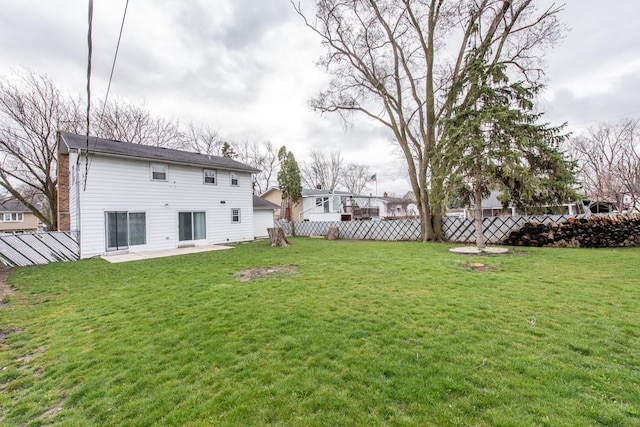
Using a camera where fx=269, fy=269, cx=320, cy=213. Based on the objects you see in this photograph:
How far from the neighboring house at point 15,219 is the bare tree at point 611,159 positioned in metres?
49.5

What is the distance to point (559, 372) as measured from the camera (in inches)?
90.6

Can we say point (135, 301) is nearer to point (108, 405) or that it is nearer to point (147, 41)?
point (108, 405)

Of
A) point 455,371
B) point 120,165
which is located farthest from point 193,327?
point 120,165

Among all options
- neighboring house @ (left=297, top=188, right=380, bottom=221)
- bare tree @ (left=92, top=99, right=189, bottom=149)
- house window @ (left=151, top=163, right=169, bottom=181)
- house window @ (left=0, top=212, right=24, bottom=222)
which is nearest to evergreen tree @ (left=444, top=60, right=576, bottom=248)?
house window @ (left=151, top=163, right=169, bottom=181)

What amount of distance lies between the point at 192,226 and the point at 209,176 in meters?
2.89

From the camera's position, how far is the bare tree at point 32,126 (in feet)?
46.2

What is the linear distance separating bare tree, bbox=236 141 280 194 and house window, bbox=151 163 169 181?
1973 centimetres

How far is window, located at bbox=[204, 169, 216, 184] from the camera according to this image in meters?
14.6

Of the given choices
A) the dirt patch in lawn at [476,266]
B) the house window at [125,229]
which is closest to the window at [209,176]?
the house window at [125,229]

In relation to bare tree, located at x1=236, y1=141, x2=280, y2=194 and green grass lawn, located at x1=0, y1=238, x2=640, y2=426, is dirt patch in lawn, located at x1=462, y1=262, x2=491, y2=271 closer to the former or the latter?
green grass lawn, located at x1=0, y1=238, x2=640, y2=426

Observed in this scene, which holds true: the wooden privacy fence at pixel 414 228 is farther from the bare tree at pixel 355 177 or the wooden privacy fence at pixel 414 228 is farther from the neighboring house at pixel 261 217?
the bare tree at pixel 355 177

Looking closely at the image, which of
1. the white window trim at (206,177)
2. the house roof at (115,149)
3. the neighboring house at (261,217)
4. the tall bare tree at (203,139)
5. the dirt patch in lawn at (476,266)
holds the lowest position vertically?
the dirt patch in lawn at (476,266)

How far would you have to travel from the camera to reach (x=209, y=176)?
14766 mm

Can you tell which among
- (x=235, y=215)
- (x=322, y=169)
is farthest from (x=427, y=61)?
(x=322, y=169)
